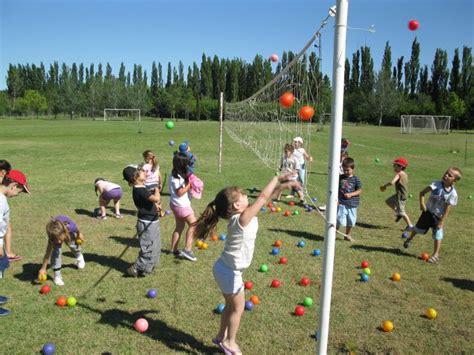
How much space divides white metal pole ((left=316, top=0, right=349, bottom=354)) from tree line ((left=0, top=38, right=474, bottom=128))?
185 feet

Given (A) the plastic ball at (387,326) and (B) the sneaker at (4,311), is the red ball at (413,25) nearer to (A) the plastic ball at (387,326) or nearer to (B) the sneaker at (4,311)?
(A) the plastic ball at (387,326)

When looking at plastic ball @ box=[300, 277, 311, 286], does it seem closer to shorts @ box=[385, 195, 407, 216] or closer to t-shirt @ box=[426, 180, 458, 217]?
t-shirt @ box=[426, 180, 458, 217]

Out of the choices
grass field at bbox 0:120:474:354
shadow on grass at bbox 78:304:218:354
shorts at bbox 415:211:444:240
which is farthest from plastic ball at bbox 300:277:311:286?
shorts at bbox 415:211:444:240

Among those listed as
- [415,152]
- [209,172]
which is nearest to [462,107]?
[415,152]

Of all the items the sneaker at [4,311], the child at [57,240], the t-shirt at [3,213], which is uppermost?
the t-shirt at [3,213]

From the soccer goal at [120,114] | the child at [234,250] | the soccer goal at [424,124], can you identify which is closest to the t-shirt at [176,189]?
the child at [234,250]

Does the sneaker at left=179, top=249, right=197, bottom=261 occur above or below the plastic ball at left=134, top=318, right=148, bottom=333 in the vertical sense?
above

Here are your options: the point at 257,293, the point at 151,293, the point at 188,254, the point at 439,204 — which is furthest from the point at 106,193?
the point at 439,204

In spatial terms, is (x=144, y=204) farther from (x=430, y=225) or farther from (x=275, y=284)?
(x=430, y=225)

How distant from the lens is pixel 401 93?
7306 centimetres

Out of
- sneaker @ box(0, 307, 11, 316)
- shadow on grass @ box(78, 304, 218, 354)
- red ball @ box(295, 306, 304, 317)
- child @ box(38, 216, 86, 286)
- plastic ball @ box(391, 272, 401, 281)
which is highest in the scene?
child @ box(38, 216, 86, 286)

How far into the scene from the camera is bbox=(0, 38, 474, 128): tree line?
225 feet

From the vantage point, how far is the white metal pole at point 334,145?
318 cm

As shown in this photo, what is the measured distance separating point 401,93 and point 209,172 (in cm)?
6582
